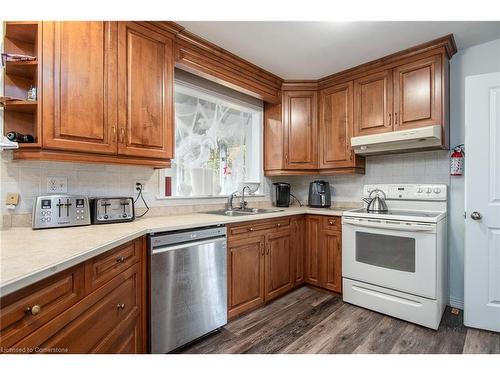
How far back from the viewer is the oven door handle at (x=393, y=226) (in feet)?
6.33

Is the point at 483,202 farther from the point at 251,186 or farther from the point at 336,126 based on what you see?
the point at 251,186

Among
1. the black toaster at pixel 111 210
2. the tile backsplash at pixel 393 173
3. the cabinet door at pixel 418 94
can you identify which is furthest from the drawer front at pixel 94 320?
the cabinet door at pixel 418 94

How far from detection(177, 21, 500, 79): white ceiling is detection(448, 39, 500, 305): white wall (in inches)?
5.0

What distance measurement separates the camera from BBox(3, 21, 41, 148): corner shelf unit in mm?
1347

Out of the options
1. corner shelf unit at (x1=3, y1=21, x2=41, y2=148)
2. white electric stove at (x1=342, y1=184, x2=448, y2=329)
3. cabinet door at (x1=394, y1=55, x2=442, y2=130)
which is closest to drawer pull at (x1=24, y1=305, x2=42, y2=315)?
corner shelf unit at (x1=3, y1=21, x2=41, y2=148)

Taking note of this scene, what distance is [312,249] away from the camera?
8.86 feet

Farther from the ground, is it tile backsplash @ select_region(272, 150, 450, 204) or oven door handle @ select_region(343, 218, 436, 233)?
tile backsplash @ select_region(272, 150, 450, 204)

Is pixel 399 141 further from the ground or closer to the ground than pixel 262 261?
further from the ground

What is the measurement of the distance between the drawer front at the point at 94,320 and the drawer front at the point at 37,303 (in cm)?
3

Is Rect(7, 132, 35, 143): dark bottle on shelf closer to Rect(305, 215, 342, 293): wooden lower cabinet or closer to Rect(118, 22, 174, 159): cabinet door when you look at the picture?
Rect(118, 22, 174, 159): cabinet door

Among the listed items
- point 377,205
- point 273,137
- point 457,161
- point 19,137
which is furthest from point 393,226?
point 19,137

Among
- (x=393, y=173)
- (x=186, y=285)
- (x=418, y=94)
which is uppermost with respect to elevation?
(x=418, y=94)

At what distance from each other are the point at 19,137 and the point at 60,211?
0.46m
